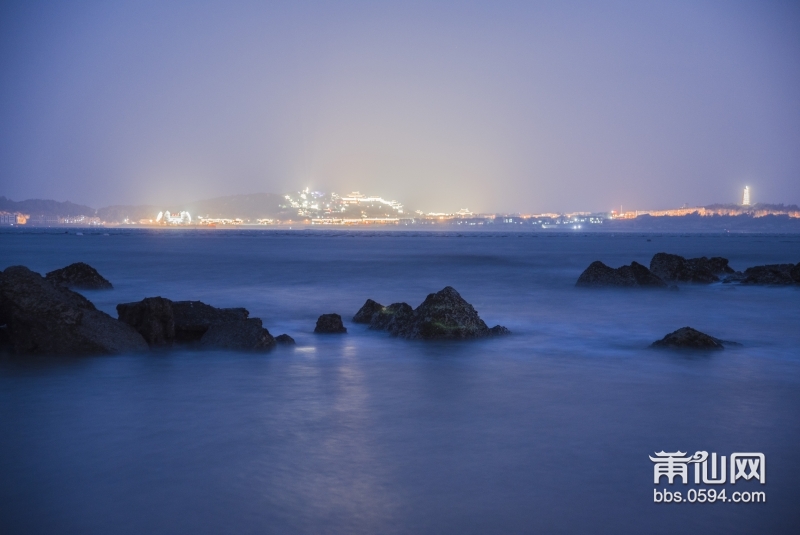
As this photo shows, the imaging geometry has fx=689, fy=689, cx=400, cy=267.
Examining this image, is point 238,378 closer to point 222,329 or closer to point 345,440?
point 222,329

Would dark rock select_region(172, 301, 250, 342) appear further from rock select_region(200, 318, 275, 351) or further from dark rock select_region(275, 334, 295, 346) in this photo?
Result: dark rock select_region(275, 334, 295, 346)

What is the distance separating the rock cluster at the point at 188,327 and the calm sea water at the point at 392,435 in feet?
1.40

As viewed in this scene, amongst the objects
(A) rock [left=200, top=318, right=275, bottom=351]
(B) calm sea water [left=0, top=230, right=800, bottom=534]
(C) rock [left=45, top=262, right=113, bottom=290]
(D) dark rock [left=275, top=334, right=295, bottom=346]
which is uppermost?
(C) rock [left=45, top=262, right=113, bottom=290]

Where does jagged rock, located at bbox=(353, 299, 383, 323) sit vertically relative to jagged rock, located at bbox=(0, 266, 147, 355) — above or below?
below

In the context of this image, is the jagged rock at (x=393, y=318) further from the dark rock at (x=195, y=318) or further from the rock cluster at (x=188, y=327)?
the dark rock at (x=195, y=318)

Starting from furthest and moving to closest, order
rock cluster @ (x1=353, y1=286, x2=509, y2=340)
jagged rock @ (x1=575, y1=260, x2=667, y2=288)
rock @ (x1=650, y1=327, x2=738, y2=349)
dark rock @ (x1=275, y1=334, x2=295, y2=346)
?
jagged rock @ (x1=575, y1=260, x2=667, y2=288), rock cluster @ (x1=353, y1=286, x2=509, y2=340), dark rock @ (x1=275, y1=334, x2=295, y2=346), rock @ (x1=650, y1=327, x2=738, y2=349)

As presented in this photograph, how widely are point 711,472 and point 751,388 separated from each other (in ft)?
10.9

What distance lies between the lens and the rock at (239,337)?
9.51 m

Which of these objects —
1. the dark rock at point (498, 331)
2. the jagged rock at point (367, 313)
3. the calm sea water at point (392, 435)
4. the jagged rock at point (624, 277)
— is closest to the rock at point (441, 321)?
the dark rock at point (498, 331)

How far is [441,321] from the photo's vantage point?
10.6 m

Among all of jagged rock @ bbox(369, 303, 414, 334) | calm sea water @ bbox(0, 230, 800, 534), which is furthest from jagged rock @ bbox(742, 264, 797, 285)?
jagged rock @ bbox(369, 303, 414, 334)

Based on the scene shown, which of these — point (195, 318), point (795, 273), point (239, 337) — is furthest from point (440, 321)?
point (795, 273)

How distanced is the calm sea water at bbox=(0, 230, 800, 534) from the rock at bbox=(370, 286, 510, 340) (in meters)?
0.30

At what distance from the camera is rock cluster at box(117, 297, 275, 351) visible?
9.61 m
